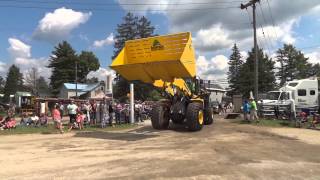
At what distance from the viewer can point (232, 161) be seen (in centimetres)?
1137

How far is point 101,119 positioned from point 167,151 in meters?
12.2

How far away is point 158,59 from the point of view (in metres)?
17.7

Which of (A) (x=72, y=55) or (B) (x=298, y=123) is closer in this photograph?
(B) (x=298, y=123)

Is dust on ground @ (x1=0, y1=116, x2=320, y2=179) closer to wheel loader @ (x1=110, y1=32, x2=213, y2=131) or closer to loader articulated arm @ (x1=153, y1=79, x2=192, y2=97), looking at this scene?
wheel loader @ (x1=110, y1=32, x2=213, y2=131)

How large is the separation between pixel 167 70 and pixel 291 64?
3597 inches

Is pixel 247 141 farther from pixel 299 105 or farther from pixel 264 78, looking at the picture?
pixel 264 78

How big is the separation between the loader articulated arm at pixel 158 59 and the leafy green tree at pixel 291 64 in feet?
287

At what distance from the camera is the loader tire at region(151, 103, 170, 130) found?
2041cm

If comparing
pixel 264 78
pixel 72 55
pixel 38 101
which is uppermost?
pixel 72 55

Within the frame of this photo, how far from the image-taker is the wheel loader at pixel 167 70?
17.5 metres

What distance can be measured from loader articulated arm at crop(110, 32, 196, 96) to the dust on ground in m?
2.67

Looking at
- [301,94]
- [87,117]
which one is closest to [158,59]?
[87,117]

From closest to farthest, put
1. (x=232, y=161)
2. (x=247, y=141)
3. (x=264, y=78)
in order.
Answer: (x=232, y=161)
(x=247, y=141)
(x=264, y=78)

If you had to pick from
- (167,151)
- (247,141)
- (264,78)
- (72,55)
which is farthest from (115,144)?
(72,55)
